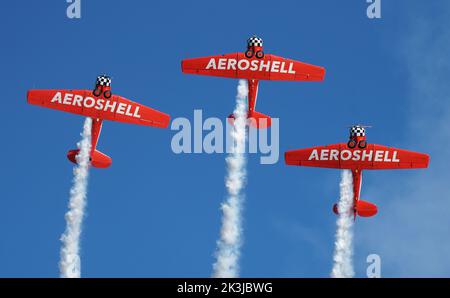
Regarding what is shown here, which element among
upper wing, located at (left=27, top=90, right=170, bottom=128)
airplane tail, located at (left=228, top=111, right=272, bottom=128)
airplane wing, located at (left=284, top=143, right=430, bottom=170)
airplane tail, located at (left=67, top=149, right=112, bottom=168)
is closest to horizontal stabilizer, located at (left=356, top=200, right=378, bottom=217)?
airplane wing, located at (left=284, top=143, right=430, bottom=170)

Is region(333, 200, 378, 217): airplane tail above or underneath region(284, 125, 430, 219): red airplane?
underneath

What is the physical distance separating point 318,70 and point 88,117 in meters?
14.8

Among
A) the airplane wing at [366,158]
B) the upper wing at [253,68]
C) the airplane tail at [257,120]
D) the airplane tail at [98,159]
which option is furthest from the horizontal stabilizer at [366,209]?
the airplane tail at [98,159]

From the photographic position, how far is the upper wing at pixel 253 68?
7612 centimetres

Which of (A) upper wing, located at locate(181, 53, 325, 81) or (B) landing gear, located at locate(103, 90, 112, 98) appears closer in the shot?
(B) landing gear, located at locate(103, 90, 112, 98)

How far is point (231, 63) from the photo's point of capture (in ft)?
250

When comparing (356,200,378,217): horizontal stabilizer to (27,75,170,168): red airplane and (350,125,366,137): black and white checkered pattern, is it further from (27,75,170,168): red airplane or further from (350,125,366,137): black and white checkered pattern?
(27,75,170,168): red airplane

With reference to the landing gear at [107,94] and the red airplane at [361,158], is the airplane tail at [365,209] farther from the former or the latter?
the landing gear at [107,94]

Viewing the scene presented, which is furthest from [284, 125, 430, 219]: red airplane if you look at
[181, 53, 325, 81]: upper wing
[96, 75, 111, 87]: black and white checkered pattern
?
[96, 75, 111, 87]: black and white checkered pattern

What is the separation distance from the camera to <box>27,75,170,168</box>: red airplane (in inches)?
2906

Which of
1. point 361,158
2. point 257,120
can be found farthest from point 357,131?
point 257,120

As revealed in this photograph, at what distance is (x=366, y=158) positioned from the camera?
7325cm
